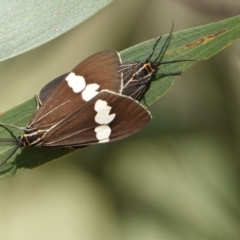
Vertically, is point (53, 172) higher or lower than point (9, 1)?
lower

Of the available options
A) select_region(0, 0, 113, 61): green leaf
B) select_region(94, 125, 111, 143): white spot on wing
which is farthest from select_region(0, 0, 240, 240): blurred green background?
select_region(0, 0, 113, 61): green leaf

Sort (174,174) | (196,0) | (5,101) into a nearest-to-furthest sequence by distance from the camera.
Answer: (196,0) → (174,174) → (5,101)

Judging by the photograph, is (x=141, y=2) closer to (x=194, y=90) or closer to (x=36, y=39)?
(x=194, y=90)

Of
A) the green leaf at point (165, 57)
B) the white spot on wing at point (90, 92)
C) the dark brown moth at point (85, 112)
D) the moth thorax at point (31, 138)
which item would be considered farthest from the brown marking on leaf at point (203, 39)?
the moth thorax at point (31, 138)

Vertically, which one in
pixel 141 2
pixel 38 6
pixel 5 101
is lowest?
pixel 38 6

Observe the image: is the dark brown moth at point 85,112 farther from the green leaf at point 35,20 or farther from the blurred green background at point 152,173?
the blurred green background at point 152,173

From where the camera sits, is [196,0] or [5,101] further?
[5,101]

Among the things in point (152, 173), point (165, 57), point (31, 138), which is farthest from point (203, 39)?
point (152, 173)

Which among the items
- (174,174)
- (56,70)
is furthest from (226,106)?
(56,70)

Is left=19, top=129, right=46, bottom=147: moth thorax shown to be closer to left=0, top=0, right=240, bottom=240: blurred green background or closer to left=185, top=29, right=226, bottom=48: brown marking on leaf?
left=185, top=29, right=226, bottom=48: brown marking on leaf
